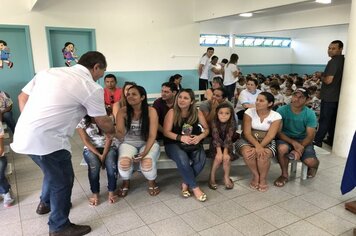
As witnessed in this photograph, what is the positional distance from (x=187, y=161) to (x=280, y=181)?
1.15 m

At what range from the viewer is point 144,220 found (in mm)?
2498

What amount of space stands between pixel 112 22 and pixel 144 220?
17.0 ft

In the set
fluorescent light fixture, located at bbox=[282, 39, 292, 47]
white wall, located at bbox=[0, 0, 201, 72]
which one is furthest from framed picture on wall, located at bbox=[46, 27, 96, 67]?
fluorescent light fixture, located at bbox=[282, 39, 292, 47]

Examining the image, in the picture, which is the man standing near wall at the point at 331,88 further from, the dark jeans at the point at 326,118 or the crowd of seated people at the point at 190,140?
the crowd of seated people at the point at 190,140

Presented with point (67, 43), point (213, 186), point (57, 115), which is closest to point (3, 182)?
point (57, 115)

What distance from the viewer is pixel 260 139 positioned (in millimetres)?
3145

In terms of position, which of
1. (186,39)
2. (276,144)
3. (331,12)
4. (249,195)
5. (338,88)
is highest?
(331,12)

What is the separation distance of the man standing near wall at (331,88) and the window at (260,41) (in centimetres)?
737

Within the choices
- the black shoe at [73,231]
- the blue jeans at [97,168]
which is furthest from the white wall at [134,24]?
the black shoe at [73,231]

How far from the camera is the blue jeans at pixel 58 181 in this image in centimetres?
205

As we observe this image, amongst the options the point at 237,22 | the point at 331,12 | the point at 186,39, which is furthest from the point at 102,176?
the point at 237,22

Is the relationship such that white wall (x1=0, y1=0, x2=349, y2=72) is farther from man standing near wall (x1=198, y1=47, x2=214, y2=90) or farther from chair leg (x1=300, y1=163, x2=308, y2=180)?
chair leg (x1=300, y1=163, x2=308, y2=180)

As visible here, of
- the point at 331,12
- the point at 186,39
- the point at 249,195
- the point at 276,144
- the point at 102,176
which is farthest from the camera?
the point at 331,12

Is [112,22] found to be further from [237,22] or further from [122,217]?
[237,22]
